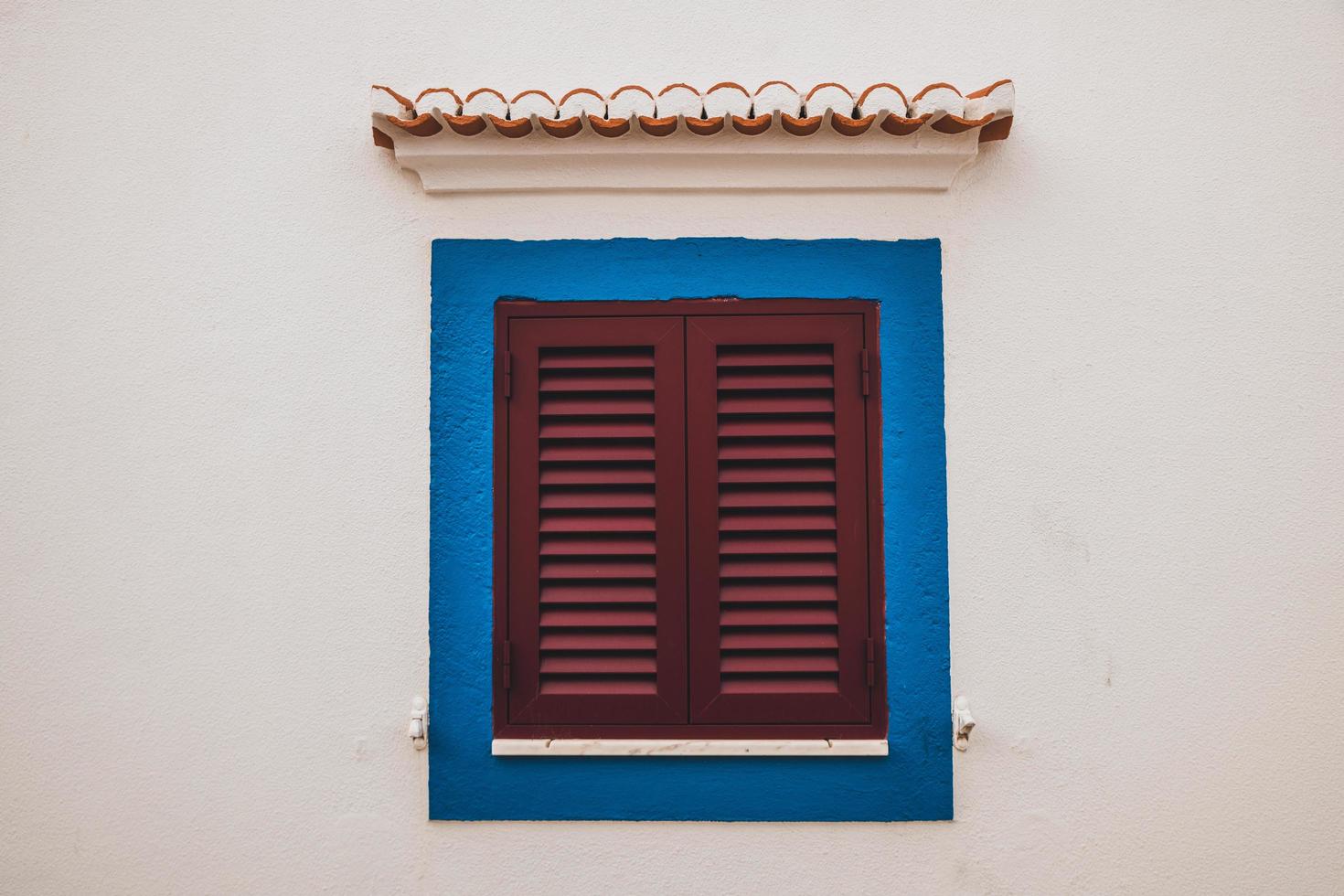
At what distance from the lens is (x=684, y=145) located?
7.77 ft

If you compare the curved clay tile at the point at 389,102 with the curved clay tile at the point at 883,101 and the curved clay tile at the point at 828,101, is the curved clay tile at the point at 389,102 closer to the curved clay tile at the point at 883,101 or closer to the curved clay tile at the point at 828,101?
the curved clay tile at the point at 828,101

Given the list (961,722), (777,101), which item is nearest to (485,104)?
(777,101)

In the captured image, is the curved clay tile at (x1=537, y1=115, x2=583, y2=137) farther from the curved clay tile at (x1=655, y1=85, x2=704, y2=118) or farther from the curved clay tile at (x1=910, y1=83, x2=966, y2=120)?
the curved clay tile at (x1=910, y1=83, x2=966, y2=120)

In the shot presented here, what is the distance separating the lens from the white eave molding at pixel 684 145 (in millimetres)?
2262

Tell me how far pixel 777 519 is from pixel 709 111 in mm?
1266

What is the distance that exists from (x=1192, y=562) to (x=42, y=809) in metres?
3.53

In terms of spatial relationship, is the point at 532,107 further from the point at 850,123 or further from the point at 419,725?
the point at 419,725

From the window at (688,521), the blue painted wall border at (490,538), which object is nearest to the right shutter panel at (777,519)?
the window at (688,521)

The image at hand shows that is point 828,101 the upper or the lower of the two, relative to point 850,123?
upper

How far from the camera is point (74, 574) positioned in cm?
243

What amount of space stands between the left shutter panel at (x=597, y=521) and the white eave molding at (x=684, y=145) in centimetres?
46

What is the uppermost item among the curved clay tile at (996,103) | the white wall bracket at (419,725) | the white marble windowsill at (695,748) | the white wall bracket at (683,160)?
the curved clay tile at (996,103)

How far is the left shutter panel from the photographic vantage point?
2.35 m

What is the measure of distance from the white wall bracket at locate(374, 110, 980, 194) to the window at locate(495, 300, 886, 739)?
1.24 feet
